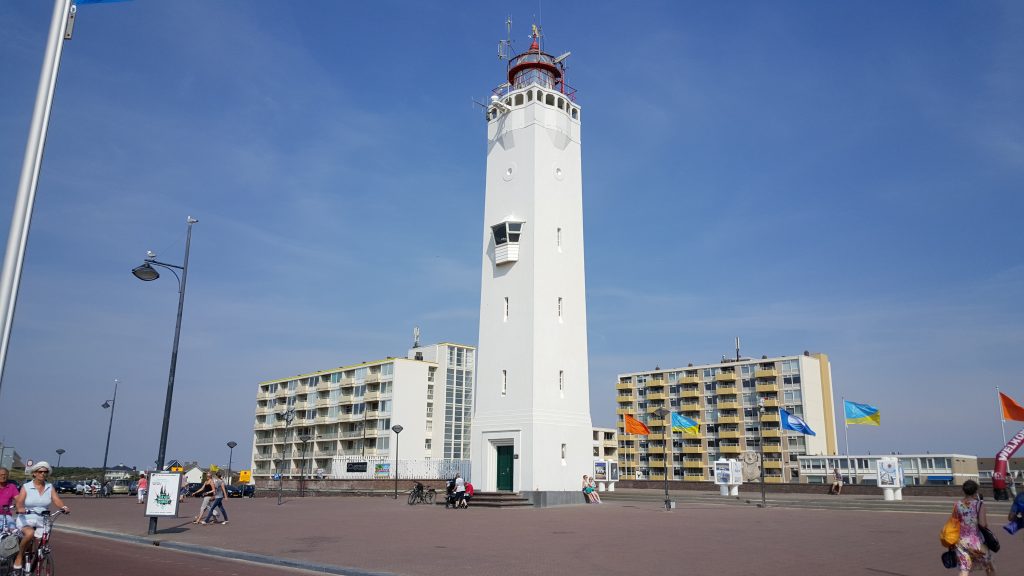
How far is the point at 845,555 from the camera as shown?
13969 mm

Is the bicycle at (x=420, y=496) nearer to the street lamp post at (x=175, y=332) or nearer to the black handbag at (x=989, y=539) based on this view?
the street lamp post at (x=175, y=332)

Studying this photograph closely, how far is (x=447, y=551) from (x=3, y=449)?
8.38 meters

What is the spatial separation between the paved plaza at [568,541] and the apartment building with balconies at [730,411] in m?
66.5

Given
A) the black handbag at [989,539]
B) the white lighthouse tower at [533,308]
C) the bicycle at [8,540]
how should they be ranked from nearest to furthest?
the bicycle at [8,540] < the black handbag at [989,539] < the white lighthouse tower at [533,308]

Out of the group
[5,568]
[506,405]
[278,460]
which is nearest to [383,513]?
[506,405]

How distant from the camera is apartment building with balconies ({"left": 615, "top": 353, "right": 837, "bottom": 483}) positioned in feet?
308

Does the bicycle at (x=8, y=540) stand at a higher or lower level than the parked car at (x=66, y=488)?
higher

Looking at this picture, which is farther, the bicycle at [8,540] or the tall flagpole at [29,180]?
the bicycle at [8,540]

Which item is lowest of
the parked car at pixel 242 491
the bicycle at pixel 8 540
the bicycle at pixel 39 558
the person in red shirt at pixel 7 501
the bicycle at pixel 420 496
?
the parked car at pixel 242 491

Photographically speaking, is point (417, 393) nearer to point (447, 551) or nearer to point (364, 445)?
point (364, 445)

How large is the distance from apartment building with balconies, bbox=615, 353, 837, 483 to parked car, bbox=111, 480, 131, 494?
64.1 m

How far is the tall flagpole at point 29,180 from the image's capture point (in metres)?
Answer: 7.45

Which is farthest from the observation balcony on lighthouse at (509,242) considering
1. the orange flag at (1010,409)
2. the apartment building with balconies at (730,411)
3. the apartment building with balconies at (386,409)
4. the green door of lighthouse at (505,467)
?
the apartment building with balconies at (730,411)

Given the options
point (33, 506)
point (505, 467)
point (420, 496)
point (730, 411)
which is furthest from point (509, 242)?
point (730, 411)
